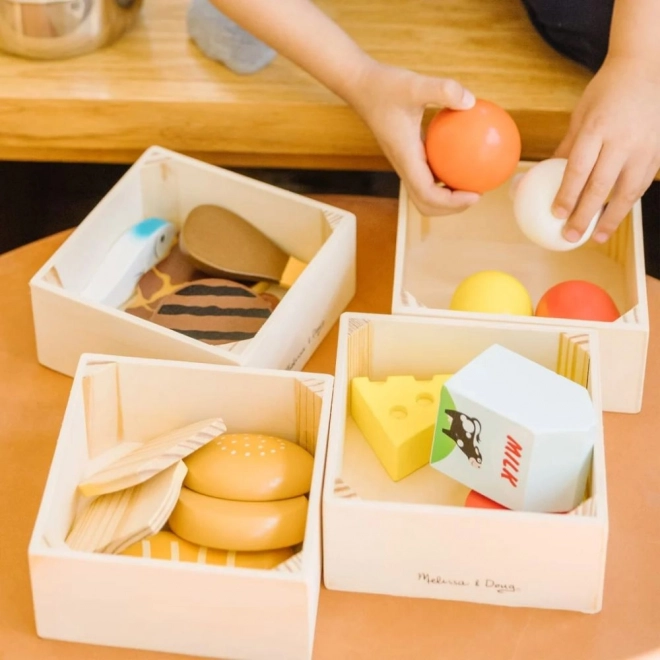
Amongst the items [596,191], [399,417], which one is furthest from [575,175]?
[399,417]

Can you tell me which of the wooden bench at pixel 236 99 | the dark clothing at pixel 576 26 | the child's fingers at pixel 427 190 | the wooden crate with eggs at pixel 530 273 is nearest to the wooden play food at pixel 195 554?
the wooden crate with eggs at pixel 530 273

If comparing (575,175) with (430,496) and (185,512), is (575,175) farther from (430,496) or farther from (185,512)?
(185,512)

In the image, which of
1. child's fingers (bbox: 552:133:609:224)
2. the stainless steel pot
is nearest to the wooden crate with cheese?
Result: child's fingers (bbox: 552:133:609:224)

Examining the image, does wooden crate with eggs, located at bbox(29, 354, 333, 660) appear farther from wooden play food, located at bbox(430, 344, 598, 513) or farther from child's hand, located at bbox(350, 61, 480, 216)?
child's hand, located at bbox(350, 61, 480, 216)

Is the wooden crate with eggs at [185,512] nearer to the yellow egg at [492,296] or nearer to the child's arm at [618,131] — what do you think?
the yellow egg at [492,296]

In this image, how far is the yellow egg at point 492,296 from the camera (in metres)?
0.85

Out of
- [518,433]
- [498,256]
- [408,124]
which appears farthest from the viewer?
[498,256]

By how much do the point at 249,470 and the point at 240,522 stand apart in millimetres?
45

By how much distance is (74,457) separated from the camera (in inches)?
29.1

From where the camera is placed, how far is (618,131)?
2.79ft

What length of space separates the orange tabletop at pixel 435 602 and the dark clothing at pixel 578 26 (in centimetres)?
31

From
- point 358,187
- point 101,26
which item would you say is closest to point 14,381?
point 101,26

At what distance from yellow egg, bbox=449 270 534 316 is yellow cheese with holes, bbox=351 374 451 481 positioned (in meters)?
0.08

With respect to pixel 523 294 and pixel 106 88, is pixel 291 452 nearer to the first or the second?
pixel 523 294
